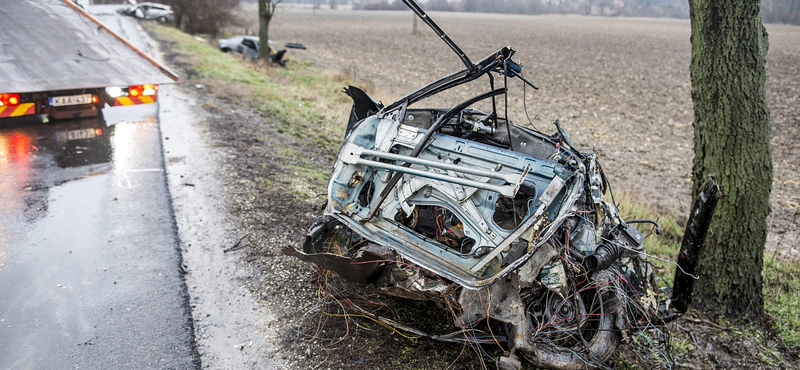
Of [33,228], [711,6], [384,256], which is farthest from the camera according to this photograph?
[33,228]

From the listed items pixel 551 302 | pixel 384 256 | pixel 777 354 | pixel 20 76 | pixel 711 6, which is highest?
pixel 711 6

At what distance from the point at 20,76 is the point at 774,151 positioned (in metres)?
13.8

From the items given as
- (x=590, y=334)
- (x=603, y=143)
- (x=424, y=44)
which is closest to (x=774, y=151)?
(x=603, y=143)

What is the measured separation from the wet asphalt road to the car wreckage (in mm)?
1255

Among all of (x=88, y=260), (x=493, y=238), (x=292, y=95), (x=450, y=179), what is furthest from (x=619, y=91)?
(x=88, y=260)

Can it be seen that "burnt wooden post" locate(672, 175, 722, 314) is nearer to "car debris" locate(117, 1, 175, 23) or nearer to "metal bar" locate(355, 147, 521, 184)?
"metal bar" locate(355, 147, 521, 184)

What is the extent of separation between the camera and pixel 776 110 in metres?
15.3

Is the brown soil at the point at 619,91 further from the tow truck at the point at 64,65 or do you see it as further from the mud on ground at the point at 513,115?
the tow truck at the point at 64,65

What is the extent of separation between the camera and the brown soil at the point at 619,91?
32.4 ft

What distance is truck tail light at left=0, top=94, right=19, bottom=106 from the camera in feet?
24.1

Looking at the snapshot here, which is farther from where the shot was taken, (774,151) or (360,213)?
(774,151)

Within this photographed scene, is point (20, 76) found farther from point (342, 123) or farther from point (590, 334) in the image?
point (590, 334)

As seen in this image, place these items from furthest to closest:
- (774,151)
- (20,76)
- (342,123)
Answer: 1. (774,151)
2. (342,123)
3. (20,76)

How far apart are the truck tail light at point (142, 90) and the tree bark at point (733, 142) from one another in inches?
295
